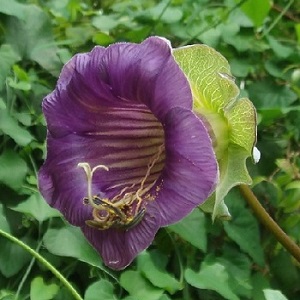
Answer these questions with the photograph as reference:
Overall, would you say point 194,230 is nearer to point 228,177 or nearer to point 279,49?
point 228,177

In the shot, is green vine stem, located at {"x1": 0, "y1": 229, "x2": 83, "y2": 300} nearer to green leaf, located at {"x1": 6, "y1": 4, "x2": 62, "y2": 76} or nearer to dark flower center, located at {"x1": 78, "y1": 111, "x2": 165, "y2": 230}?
dark flower center, located at {"x1": 78, "y1": 111, "x2": 165, "y2": 230}

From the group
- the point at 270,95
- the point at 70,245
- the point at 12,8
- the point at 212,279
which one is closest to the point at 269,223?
the point at 212,279

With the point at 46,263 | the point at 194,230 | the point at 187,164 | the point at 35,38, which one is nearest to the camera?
the point at 187,164

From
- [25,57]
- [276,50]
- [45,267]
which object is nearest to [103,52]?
[45,267]

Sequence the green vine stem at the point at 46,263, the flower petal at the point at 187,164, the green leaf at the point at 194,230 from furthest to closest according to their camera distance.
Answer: the green leaf at the point at 194,230, the green vine stem at the point at 46,263, the flower petal at the point at 187,164

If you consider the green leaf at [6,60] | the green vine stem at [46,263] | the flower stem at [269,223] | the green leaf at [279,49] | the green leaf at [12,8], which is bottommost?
the green vine stem at [46,263]

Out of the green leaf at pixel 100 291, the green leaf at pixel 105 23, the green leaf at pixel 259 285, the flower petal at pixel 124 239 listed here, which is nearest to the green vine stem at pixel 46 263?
the green leaf at pixel 100 291

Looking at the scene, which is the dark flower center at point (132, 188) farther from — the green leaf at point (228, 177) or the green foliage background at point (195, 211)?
the green foliage background at point (195, 211)
